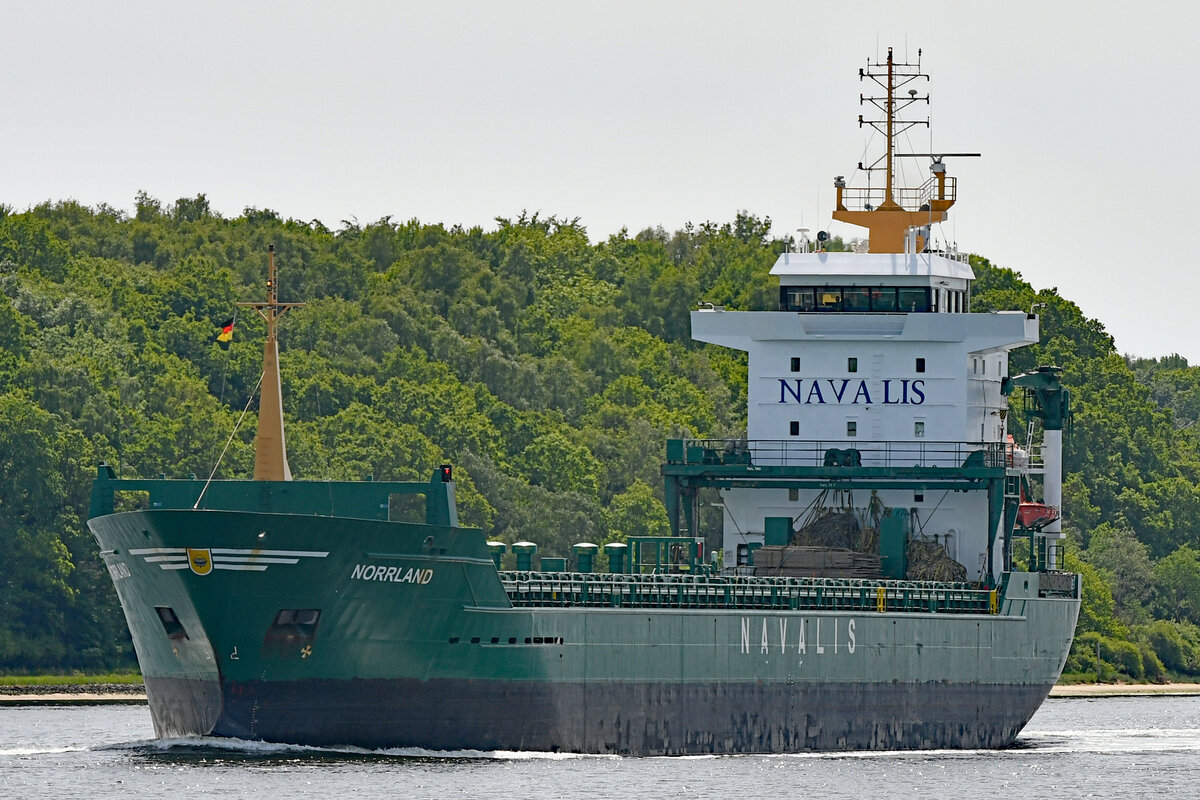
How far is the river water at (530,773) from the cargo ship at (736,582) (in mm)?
663

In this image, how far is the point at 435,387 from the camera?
101 metres

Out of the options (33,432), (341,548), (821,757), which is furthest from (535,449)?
(341,548)

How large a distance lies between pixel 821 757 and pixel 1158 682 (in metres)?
57.2

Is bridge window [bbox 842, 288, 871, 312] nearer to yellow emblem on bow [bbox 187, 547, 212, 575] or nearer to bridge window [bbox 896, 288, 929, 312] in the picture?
bridge window [bbox 896, 288, 929, 312]

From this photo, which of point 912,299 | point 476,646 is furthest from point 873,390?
point 476,646

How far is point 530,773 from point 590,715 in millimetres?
3688

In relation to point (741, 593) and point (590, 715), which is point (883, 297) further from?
point (590, 715)

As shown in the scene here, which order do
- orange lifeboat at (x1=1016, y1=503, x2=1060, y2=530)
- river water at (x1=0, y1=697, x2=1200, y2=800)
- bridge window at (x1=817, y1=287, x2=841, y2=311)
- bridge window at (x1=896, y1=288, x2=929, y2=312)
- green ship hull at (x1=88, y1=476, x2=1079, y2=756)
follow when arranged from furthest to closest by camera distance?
orange lifeboat at (x1=1016, y1=503, x2=1060, y2=530), bridge window at (x1=817, y1=287, x2=841, y2=311), bridge window at (x1=896, y1=288, x2=929, y2=312), green ship hull at (x1=88, y1=476, x2=1079, y2=756), river water at (x1=0, y1=697, x2=1200, y2=800)

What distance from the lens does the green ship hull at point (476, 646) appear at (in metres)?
45.9

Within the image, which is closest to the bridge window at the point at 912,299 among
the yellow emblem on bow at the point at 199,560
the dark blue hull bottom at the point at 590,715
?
the dark blue hull bottom at the point at 590,715

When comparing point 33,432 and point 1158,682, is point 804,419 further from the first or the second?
point 1158,682

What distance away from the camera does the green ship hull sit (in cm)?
4591

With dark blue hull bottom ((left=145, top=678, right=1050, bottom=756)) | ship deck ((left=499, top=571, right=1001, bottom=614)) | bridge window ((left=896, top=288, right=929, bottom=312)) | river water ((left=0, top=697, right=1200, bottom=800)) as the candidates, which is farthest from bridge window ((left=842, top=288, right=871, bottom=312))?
river water ((left=0, top=697, right=1200, bottom=800))

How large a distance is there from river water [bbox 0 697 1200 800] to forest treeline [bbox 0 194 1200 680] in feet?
87.5
